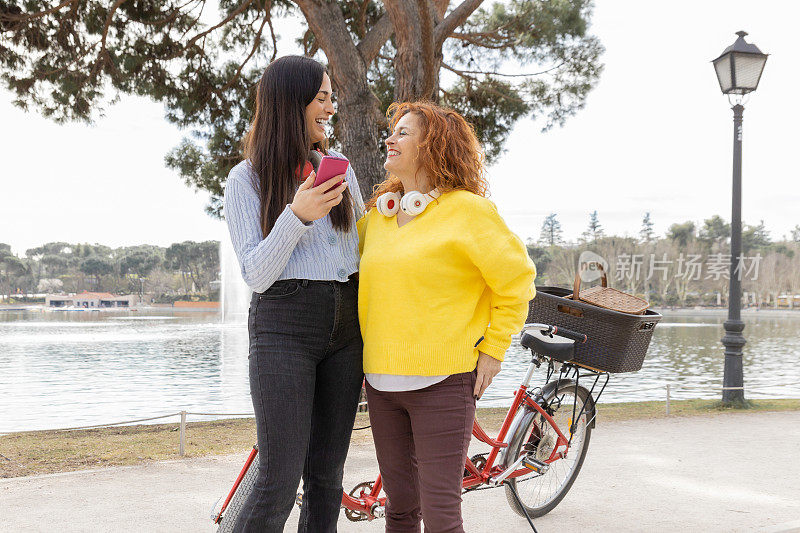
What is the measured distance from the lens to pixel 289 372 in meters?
1.95

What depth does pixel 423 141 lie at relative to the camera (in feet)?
7.07

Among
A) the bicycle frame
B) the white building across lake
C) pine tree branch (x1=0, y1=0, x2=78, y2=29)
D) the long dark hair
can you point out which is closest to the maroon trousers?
the long dark hair

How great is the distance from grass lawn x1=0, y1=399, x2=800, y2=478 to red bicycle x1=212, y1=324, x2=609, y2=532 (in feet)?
0.84

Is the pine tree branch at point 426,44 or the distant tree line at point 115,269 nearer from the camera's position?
the pine tree branch at point 426,44

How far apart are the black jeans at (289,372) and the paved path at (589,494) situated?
5.37 ft

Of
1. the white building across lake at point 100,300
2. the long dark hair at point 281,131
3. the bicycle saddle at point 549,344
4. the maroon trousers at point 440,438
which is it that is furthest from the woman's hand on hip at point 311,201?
the white building across lake at point 100,300

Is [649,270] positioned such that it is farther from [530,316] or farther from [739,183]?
[530,316]

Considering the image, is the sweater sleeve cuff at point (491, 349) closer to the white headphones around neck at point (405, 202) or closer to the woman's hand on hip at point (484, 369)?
the woman's hand on hip at point (484, 369)

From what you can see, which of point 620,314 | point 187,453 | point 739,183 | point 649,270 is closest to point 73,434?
point 187,453

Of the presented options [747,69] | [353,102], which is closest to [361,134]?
[353,102]

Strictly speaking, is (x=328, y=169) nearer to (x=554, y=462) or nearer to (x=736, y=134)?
(x=554, y=462)

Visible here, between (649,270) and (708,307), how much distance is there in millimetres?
8436

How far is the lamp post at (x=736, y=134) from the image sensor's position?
26.0 feet

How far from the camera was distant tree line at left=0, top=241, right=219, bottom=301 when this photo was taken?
270 feet
